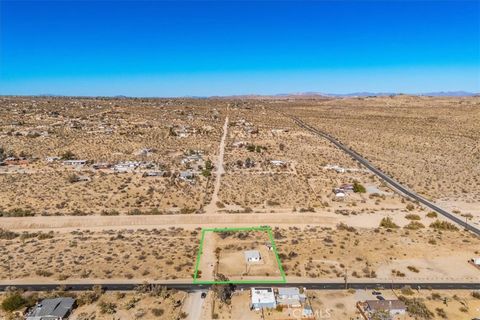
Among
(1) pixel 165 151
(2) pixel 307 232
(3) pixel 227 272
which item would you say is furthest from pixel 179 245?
(1) pixel 165 151

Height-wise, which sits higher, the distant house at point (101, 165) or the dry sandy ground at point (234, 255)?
the distant house at point (101, 165)

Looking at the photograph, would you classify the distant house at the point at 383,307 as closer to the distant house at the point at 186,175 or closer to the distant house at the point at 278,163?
the distant house at the point at 186,175

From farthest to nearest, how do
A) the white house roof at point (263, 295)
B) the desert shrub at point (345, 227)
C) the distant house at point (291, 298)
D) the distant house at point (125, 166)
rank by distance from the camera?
the distant house at point (125, 166), the desert shrub at point (345, 227), the distant house at point (291, 298), the white house roof at point (263, 295)

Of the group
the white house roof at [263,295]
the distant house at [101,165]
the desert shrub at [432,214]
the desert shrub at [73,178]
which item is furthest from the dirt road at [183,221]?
the distant house at [101,165]

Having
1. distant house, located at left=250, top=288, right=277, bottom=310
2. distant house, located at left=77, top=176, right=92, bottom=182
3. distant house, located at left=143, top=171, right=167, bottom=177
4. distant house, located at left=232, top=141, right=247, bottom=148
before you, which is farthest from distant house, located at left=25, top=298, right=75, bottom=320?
distant house, located at left=232, top=141, right=247, bottom=148

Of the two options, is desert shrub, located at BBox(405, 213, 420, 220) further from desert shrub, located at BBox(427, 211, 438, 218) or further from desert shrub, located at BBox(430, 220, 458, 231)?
desert shrub, located at BBox(430, 220, 458, 231)

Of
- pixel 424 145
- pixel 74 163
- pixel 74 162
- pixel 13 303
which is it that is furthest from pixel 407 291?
pixel 424 145
